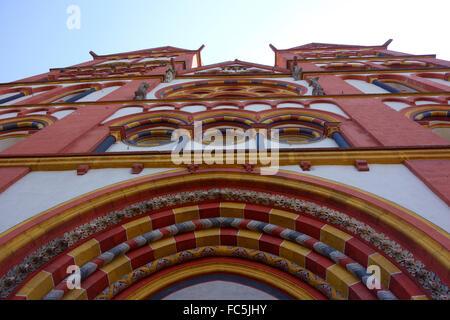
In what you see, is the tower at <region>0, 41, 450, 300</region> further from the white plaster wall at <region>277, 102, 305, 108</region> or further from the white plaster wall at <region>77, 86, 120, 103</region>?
the white plaster wall at <region>77, 86, 120, 103</region>

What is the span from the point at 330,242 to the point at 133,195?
308cm

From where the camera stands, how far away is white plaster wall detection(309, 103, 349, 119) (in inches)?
387

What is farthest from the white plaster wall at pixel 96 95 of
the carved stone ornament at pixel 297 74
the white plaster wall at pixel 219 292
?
the white plaster wall at pixel 219 292

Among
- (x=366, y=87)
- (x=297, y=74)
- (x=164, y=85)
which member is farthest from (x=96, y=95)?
(x=366, y=87)

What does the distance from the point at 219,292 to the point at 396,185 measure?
3113 millimetres

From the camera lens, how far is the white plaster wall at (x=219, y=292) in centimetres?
481

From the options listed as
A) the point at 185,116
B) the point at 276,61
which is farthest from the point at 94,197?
the point at 276,61

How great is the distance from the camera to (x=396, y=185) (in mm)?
5441

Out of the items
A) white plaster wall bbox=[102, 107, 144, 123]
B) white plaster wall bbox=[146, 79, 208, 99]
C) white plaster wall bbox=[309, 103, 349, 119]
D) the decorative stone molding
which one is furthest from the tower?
white plaster wall bbox=[146, 79, 208, 99]

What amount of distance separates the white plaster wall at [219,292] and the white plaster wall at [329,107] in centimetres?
615

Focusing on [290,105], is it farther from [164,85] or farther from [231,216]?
[164,85]

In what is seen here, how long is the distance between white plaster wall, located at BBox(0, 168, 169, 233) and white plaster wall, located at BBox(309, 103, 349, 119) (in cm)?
573

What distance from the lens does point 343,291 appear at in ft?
14.3

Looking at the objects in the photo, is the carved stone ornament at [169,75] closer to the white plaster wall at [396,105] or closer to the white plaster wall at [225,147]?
the white plaster wall at [225,147]
